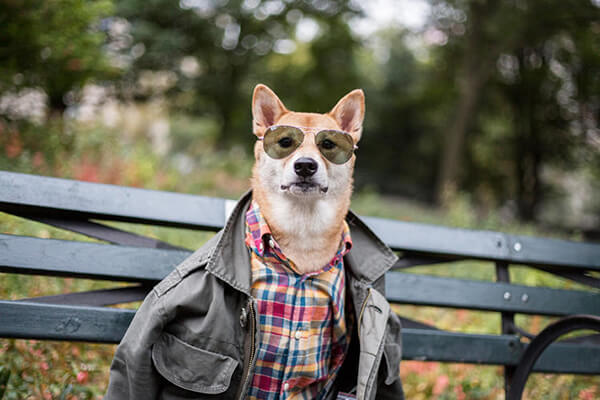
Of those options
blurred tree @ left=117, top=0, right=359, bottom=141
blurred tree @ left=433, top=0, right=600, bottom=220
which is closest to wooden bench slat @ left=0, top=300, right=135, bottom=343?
blurred tree @ left=117, top=0, right=359, bottom=141

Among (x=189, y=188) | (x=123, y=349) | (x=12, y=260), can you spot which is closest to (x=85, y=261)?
(x=12, y=260)

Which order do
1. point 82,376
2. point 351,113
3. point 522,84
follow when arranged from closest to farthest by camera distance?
point 351,113, point 82,376, point 522,84

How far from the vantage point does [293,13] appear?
1424 centimetres

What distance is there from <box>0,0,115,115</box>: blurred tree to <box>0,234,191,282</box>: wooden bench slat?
3323mm

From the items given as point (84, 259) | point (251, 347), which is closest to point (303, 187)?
point (251, 347)

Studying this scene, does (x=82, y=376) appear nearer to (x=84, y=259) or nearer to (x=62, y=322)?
(x=62, y=322)

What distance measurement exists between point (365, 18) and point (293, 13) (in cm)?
239

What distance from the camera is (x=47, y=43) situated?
463 centimetres

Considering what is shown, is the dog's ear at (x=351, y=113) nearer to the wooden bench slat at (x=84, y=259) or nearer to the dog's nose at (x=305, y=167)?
the dog's nose at (x=305, y=167)

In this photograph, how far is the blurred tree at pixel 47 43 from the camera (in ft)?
14.4

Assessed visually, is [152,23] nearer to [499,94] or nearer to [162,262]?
[162,262]

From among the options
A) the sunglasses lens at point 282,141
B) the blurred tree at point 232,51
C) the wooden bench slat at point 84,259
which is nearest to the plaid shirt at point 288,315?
the sunglasses lens at point 282,141

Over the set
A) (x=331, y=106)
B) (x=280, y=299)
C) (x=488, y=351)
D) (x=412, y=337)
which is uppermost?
(x=331, y=106)

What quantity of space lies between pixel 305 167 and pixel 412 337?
125 centimetres
